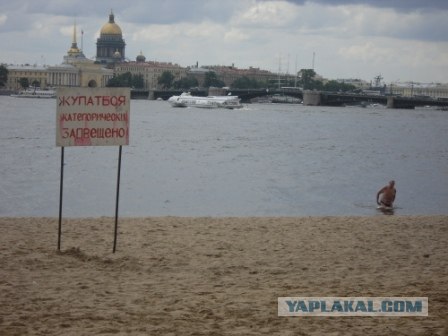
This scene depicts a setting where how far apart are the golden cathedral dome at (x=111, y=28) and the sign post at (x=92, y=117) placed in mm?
140634

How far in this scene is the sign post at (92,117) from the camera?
7.33m

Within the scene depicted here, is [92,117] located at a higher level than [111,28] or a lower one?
lower

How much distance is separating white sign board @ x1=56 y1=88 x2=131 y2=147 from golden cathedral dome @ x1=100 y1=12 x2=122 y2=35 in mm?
140635

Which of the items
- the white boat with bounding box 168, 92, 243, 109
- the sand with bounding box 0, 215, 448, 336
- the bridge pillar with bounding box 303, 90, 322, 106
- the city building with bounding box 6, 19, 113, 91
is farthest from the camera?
the city building with bounding box 6, 19, 113, 91

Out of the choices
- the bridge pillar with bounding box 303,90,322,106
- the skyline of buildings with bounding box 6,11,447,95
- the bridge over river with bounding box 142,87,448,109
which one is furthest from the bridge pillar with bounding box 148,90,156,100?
the bridge pillar with bounding box 303,90,322,106

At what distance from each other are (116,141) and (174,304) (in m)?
2.15

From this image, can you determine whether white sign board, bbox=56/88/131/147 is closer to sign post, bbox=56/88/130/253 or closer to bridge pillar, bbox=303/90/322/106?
sign post, bbox=56/88/130/253

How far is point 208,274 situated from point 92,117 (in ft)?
5.71

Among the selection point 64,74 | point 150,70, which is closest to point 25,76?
point 64,74

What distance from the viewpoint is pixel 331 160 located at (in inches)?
1109

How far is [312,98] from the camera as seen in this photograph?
99688mm

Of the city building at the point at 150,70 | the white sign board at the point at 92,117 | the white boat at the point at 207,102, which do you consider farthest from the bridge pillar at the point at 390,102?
the white sign board at the point at 92,117

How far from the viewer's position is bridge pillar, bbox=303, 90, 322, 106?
98.9m

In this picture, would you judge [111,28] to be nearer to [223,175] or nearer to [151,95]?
[151,95]
